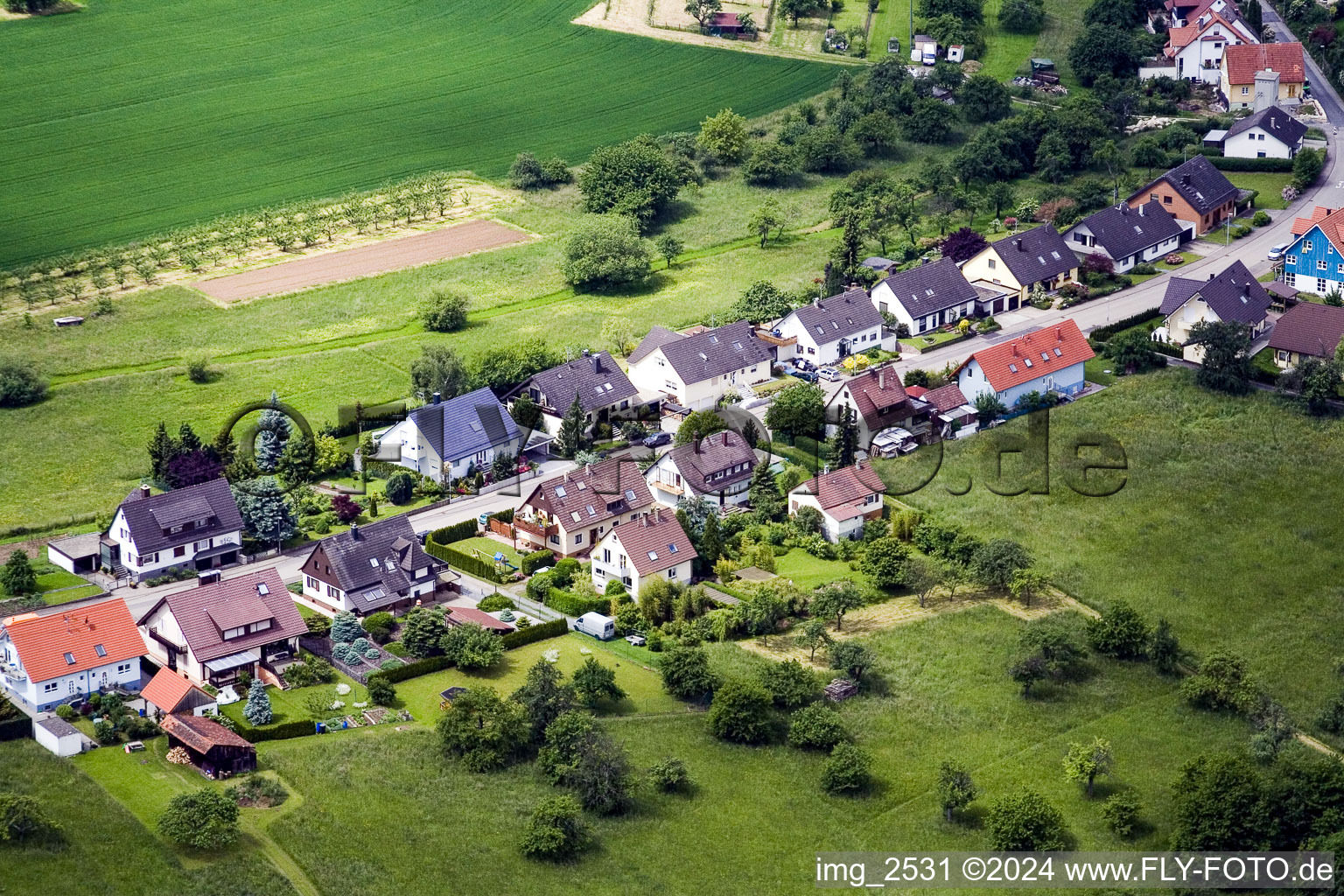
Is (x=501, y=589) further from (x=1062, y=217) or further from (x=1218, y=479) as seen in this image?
(x=1062, y=217)

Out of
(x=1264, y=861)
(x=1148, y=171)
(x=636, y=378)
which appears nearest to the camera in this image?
(x=1264, y=861)

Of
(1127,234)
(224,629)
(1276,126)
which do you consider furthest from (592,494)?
(1276,126)

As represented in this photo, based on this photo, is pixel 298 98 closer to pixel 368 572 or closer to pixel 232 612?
pixel 368 572

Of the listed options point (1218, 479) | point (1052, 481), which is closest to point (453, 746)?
point (1052, 481)

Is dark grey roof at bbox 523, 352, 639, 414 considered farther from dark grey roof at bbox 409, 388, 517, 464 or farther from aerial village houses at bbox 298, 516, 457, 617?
aerial village houses at bbox 298, 516, 457, 617

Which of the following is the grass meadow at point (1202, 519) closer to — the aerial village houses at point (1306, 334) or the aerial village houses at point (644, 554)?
the aerial village houses at point (1306, 334)
